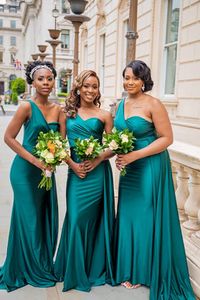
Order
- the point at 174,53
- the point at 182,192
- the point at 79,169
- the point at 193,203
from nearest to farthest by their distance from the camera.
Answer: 1. the point at 79,169
2. the point at 193,203
3. the point at 182,192
4. the point at 174,53

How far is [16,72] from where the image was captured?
96.1 metres

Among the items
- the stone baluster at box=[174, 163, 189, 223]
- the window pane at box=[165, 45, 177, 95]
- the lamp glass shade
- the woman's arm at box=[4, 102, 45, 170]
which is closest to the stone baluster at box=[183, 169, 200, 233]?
the stone baluster at box=[174, 163, 189, 223]

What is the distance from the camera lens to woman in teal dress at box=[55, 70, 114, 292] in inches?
117

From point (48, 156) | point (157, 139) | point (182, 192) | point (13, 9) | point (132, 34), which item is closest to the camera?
point (48, 156)

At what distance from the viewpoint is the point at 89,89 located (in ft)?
9.73

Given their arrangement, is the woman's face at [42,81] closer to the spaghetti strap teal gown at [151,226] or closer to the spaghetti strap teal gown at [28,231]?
the spaghetti strap teal gown at [28,231]

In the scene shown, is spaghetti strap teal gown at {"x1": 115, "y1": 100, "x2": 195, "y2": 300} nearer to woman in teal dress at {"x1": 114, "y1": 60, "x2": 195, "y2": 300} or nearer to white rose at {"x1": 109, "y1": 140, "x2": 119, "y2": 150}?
woman in teal dress at {"x1": 114, "y1": 60, "x2": 195, "y2": 300}

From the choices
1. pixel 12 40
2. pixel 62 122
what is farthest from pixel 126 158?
→ pixel 12 40

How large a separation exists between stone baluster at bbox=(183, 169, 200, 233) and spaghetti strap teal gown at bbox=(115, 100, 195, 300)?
0.43 m

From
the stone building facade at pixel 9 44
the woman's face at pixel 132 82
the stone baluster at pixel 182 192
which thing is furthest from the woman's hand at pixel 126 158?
the stone building facade at pixel 9 44

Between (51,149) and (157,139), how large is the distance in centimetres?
81

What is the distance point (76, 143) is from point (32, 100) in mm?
562

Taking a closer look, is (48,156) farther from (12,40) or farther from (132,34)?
(12,40)

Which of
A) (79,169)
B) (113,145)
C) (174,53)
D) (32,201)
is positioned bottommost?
(32,201)
